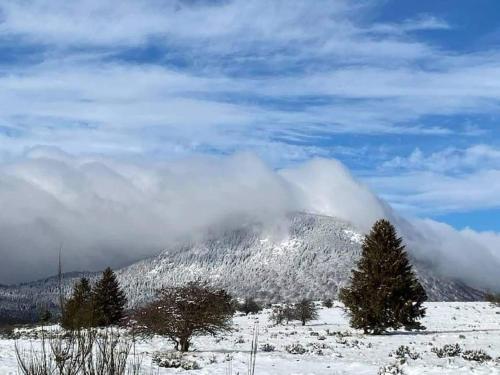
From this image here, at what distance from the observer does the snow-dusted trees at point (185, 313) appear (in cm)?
2878

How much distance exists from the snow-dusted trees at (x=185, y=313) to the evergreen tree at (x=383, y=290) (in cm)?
1220

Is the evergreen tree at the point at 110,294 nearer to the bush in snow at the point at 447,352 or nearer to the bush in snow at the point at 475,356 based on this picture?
the bush in snow at the point at 447,352

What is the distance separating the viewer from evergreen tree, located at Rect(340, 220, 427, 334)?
125ft

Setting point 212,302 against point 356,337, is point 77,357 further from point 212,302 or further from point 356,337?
point 356,337

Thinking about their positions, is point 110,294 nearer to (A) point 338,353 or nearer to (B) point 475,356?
(A) point 338,353

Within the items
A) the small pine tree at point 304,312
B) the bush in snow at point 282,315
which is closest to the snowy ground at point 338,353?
the small pine tree at point 304,312

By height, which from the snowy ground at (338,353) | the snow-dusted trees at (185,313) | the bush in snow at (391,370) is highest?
the snow-dusted trees at (185,313)

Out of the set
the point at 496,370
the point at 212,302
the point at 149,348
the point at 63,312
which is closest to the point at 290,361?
the point at 212,302

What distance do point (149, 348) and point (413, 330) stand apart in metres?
19.8

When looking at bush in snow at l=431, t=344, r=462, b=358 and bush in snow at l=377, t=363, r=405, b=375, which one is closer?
bush in snow at l=377, t=363, r=405, b=375

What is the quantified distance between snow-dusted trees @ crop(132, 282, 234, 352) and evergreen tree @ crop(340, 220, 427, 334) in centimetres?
1220

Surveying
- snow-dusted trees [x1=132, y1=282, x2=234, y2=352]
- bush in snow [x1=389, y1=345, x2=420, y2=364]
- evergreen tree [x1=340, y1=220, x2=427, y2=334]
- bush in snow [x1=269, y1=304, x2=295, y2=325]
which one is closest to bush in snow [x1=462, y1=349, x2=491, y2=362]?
bush in snow [x1=389, y1=345, x2=420, y2=364]

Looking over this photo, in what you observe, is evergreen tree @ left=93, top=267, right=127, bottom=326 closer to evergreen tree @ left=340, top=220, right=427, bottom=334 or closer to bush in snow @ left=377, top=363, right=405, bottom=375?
evergreen tree @ left=340, top=220, right=427, bottom=334

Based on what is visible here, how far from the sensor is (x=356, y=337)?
118 feet
